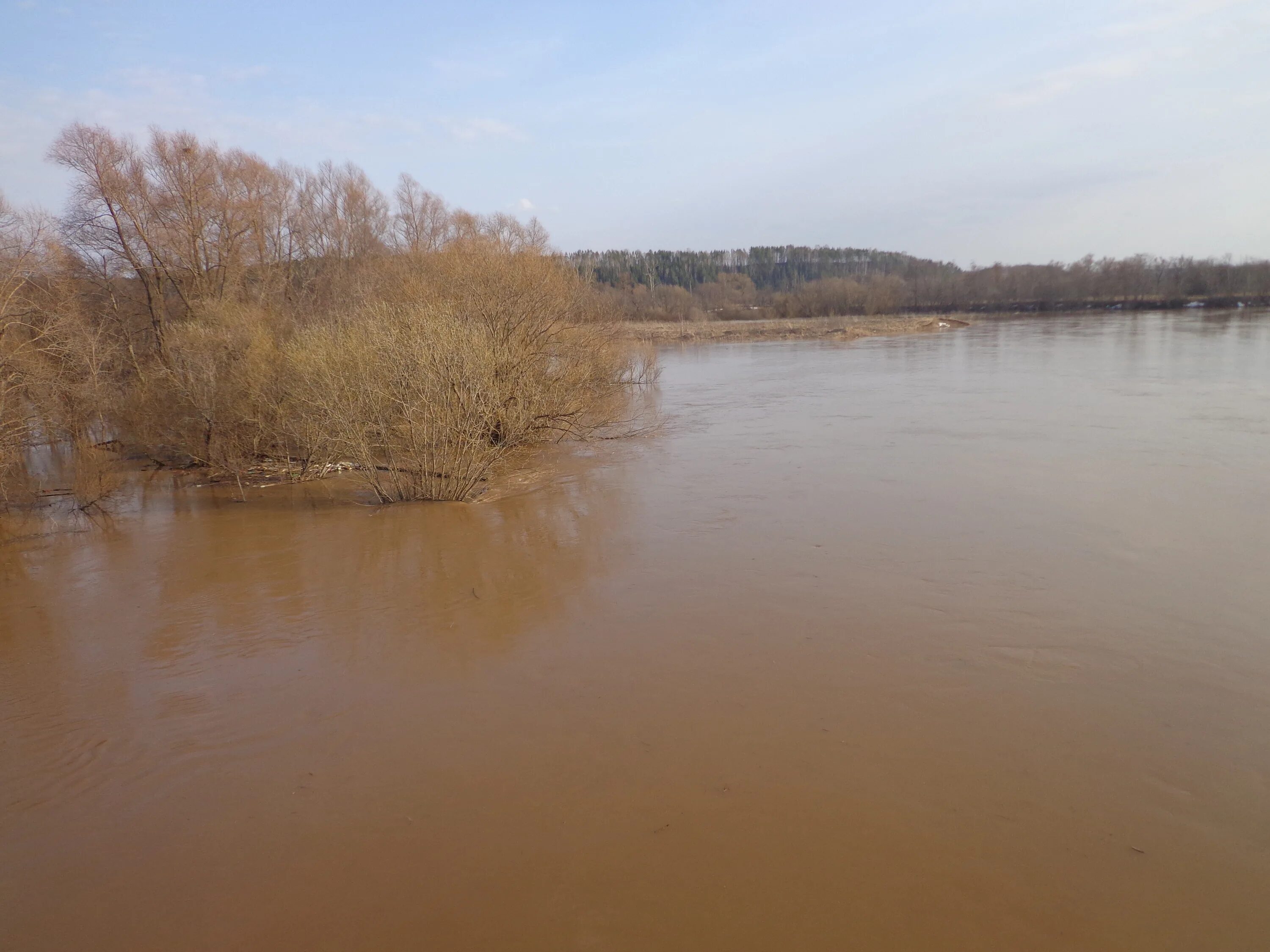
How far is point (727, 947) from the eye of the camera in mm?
3512

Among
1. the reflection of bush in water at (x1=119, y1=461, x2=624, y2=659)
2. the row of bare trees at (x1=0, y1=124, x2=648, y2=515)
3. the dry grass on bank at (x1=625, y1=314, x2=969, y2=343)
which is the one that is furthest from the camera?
the dry grass on bank at (x1=625, y1=314, x2=969, y2=343)

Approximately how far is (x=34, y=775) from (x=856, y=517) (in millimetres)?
8547

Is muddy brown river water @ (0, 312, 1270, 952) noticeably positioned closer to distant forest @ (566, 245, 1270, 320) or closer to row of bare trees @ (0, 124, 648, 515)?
row of bare trees @ (0, 124, 648, 515)

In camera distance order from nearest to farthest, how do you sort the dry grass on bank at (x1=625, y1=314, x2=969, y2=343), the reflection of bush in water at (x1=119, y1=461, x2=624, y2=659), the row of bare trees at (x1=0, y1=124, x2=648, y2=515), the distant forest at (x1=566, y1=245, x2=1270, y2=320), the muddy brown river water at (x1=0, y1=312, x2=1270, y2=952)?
1. the muddy brown river water at (x1=0, y1=312, x2=1270, y2=952)
2. the reflection of bush in water at (x1=119, y1=461, x2=624, y2=659)
3. the row of bare trees at (x1=0, y1=124, x2=648, y2=515)
4. the dry grass on bank at (x1=625, y1=314, x2=969, y2=343)
5. the distant forest at (x1=566, y1=245, x2=1270, y2=320)

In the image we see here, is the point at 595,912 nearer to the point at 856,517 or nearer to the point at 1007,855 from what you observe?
the point at 1007,855

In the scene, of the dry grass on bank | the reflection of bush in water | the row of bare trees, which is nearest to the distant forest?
the dry grass on bank

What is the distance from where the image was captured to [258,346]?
14070 millimetres

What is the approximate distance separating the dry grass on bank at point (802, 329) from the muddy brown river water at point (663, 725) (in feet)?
121

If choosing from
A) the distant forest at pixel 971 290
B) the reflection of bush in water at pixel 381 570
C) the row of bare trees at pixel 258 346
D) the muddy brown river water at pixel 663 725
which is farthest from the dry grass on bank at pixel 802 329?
the muddy brown river water at pixel 663 725

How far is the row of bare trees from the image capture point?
1200cm

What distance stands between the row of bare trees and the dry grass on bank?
85.1 ft

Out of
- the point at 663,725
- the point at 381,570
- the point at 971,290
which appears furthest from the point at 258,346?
the point at 971,290

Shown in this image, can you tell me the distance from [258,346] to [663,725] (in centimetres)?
1205

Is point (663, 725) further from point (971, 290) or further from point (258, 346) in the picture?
point (971, 290)
